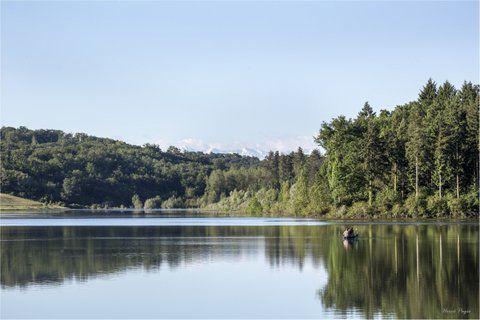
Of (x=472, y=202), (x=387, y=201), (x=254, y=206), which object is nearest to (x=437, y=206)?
(x=472, y=202)

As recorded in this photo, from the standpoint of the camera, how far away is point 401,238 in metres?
66.8

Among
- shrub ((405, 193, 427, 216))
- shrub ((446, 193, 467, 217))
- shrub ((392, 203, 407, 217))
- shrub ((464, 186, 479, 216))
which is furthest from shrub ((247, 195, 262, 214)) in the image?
shrub ((464, 186, 479, 216))

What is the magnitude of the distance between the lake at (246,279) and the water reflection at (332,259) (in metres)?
0.07

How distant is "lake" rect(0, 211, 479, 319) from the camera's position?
3253 centimetres

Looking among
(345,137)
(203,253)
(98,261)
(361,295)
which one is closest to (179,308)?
(361,295)

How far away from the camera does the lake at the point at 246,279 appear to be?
1281 inches

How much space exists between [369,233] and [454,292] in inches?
1654

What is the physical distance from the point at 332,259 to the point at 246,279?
33.1 ft

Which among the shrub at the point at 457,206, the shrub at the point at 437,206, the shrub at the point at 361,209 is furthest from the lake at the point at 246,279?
the shrub at the point at 361,209

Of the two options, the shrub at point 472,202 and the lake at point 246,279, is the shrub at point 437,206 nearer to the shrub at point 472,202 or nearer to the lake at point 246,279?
the shrub at point 472,202

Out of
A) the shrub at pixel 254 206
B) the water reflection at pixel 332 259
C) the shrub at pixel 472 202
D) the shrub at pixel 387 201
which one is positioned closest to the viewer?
the water reflection at pixel 332 259

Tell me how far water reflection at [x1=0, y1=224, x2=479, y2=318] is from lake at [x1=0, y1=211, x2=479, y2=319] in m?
0.07

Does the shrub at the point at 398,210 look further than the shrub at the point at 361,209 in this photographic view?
No

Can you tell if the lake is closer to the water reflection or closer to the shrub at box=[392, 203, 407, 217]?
the water reflection
